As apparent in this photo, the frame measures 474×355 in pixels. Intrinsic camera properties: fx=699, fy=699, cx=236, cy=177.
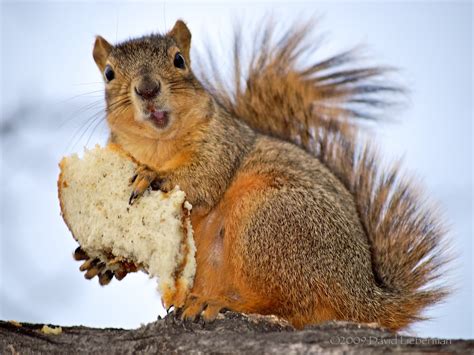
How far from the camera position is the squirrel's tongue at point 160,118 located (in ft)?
8.23

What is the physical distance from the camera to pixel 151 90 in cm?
245

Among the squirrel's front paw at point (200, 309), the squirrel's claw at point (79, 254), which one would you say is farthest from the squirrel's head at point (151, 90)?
the squirrel's front paw at point (200, 309)

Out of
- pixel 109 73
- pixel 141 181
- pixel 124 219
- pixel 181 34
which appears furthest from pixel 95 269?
pixel 181 34

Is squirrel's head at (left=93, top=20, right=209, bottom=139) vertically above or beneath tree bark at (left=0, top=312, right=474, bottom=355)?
above

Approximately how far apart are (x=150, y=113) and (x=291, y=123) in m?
0.91

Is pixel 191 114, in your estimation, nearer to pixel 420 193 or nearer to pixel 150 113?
pixel 150 113

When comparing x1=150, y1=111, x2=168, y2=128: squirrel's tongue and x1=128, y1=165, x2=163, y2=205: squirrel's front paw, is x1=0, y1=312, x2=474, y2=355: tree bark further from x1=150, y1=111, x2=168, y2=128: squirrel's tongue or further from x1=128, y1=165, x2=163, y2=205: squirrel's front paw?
x1=150, y1=111, x2=168, y2=128: squirrel's tongue

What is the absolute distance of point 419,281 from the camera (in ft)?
8.45

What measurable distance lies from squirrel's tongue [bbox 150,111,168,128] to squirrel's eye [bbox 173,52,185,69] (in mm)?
305

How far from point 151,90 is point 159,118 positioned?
0.39 ft

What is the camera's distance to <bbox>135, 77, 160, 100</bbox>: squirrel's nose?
2440mm

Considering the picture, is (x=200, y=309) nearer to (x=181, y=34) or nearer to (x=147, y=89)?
(x=147, y=89)

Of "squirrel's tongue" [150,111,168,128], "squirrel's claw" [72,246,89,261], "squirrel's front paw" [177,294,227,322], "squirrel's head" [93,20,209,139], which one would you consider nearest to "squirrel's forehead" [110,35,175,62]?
"squirrel's head" [93,20,209,139]

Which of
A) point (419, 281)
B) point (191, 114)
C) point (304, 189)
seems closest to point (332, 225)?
point (304, 189)
